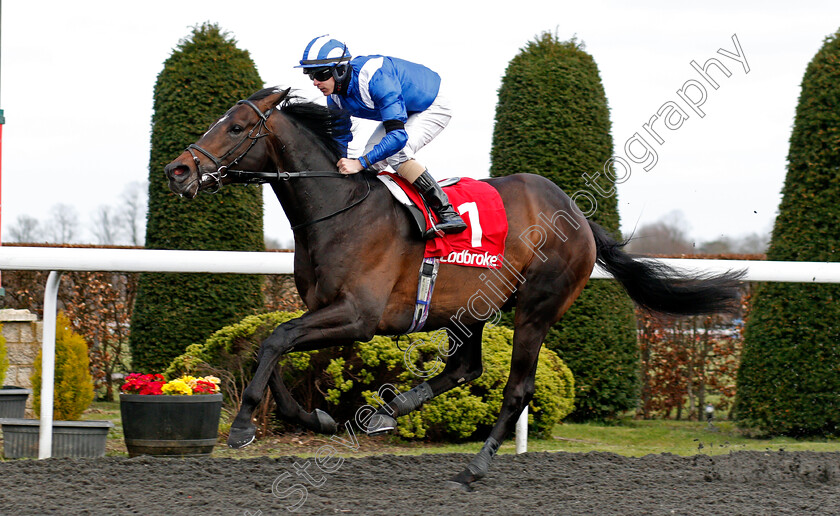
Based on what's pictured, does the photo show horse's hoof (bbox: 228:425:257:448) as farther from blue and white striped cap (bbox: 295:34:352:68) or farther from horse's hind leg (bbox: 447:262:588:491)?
blue and white striped cap (bbox: 295:34:352:68)

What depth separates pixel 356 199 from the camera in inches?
149

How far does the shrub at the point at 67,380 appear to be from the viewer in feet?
16.2

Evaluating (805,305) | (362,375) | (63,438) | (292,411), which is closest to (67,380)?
(63,438)

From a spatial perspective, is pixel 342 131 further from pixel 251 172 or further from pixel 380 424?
pixel 380 424

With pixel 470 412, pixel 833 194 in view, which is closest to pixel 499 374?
pixel 470 412

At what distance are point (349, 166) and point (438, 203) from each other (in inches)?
17.8

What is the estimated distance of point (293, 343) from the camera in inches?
136

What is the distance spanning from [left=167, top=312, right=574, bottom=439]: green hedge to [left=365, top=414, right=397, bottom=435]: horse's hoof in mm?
1388

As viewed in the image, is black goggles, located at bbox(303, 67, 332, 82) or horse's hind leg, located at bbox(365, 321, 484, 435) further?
horse's hind leg, located at bbox(365, 321, 484, 435)

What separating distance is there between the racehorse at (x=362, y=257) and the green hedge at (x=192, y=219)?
9.05 ft

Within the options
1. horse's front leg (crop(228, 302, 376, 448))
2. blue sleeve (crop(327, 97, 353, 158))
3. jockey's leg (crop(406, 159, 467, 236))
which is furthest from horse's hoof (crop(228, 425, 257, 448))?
blue sleeve (crop(327, 97, 353, 158))

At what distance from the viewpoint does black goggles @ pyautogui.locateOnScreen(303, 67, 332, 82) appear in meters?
3.69

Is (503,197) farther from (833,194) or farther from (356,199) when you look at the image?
(833,194)

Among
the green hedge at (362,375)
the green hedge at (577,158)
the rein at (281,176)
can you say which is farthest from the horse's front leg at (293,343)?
the green hedge at (577,158)
